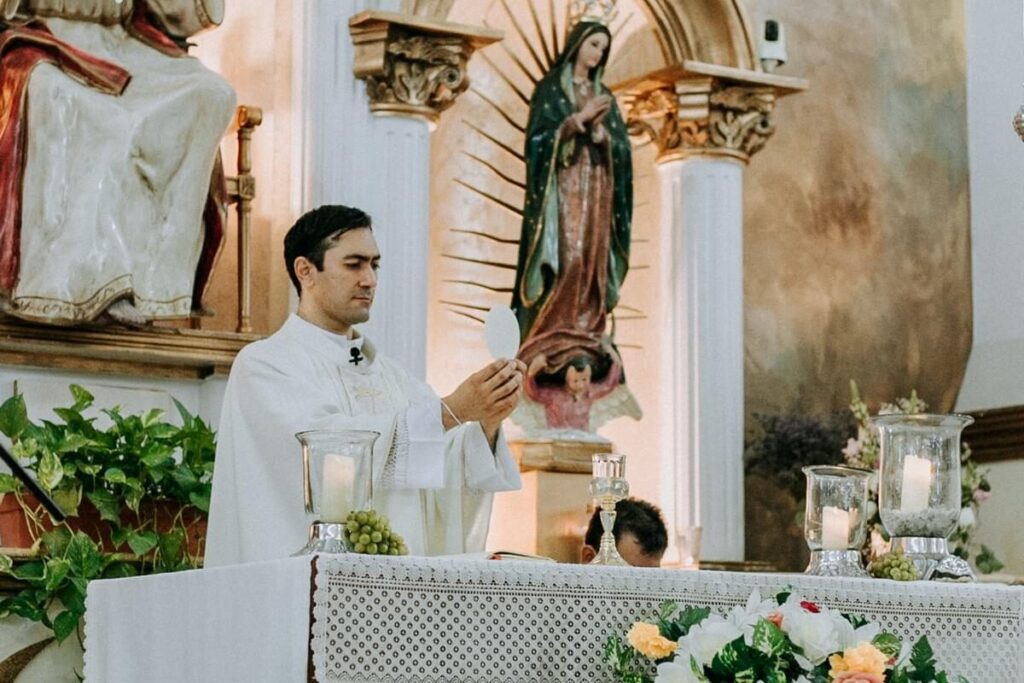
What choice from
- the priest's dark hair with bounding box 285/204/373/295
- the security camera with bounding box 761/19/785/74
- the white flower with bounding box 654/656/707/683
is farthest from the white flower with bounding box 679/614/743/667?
the security camera with bounding box 761/19/785/74

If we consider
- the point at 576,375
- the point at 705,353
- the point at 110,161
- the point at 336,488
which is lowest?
the point at 336,488

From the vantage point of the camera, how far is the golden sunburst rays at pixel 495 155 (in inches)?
331

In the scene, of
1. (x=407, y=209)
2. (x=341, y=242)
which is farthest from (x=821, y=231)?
(x=341, y=242)

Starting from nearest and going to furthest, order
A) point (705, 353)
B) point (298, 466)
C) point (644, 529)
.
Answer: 1. point (298, 466)
2. point (644, 529)
3. point (705, 353)

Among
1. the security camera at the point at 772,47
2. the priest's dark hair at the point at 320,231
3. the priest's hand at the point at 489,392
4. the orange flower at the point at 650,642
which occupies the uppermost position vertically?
the security camera at the point at 772,47

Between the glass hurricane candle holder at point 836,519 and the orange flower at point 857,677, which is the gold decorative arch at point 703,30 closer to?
the glass hurricane candle holder at point 836,519

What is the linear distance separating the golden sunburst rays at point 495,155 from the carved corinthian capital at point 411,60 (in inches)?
30.7

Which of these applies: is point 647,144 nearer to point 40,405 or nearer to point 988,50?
point 988,50

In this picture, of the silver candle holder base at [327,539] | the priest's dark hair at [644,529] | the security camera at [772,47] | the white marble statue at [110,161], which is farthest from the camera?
the security camera at [772,47]

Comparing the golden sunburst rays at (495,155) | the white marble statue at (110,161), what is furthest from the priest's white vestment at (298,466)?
the golden sunburst rays at (495,155)

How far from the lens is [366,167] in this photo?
748 centimetres

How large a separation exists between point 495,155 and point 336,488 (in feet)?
15.6

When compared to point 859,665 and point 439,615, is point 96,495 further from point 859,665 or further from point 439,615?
point 859,665

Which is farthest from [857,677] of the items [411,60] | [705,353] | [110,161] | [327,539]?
[705,353]
